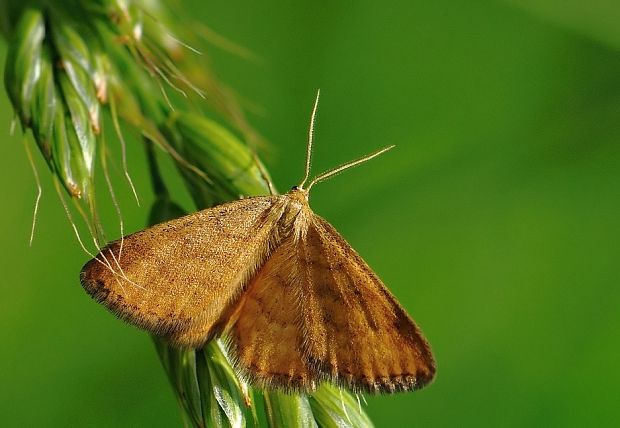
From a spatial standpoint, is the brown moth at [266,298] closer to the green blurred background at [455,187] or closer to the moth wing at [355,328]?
the moth wing at [355,328]

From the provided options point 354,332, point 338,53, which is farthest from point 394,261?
point 354,332

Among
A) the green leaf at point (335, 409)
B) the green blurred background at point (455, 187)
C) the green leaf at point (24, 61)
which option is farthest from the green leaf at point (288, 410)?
the green blurred background at point (455, 187)

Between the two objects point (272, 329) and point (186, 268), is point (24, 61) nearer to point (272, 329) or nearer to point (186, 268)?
point (186, 268)

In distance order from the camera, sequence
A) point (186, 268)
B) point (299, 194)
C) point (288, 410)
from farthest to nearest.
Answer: point (299, 194) < point (186, 268) < point (288, 410)

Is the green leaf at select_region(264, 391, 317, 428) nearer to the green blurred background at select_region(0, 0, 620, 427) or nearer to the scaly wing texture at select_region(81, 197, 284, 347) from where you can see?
the scaly wing texture at select_region(81, 197, 284, 347)

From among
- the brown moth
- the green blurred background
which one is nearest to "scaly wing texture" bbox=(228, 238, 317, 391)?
the brown moth

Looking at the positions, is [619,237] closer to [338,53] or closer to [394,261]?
[394,261]

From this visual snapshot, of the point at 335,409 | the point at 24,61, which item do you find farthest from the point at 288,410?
the point at 24,61
